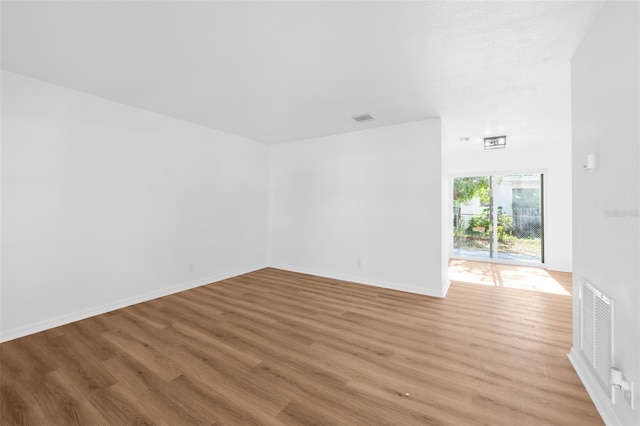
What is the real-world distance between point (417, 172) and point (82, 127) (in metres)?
4.46

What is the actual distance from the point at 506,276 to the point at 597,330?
365cm

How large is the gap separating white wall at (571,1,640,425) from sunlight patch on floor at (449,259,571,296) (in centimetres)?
261

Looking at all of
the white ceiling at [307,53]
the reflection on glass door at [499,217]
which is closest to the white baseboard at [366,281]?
the white ceiling at [307,53]

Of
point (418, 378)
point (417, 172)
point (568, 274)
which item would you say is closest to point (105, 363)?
point (418, 378)

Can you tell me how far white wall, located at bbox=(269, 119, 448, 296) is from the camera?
12.9ft

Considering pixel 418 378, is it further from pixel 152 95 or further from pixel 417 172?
pixel 152 95

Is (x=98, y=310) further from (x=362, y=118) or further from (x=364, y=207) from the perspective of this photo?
(x=362, y=118)

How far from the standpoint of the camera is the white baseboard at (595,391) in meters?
1.51

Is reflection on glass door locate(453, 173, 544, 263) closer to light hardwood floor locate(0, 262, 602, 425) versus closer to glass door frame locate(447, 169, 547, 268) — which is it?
glass door frame locate(447, 169, 547, 268)

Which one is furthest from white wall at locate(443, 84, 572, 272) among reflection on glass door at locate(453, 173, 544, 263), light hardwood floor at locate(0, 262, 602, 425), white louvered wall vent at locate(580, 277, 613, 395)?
white louvered wall vent at locate(580, 277, 613, 395)

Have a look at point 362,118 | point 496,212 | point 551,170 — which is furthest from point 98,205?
point 551,170

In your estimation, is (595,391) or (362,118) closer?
(595,391)

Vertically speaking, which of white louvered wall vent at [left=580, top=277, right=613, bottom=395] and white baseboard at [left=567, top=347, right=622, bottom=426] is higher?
white louvered wall vent at [left=580, top=277, right=613, bottom=395]

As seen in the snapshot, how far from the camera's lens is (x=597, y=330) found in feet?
5.63
